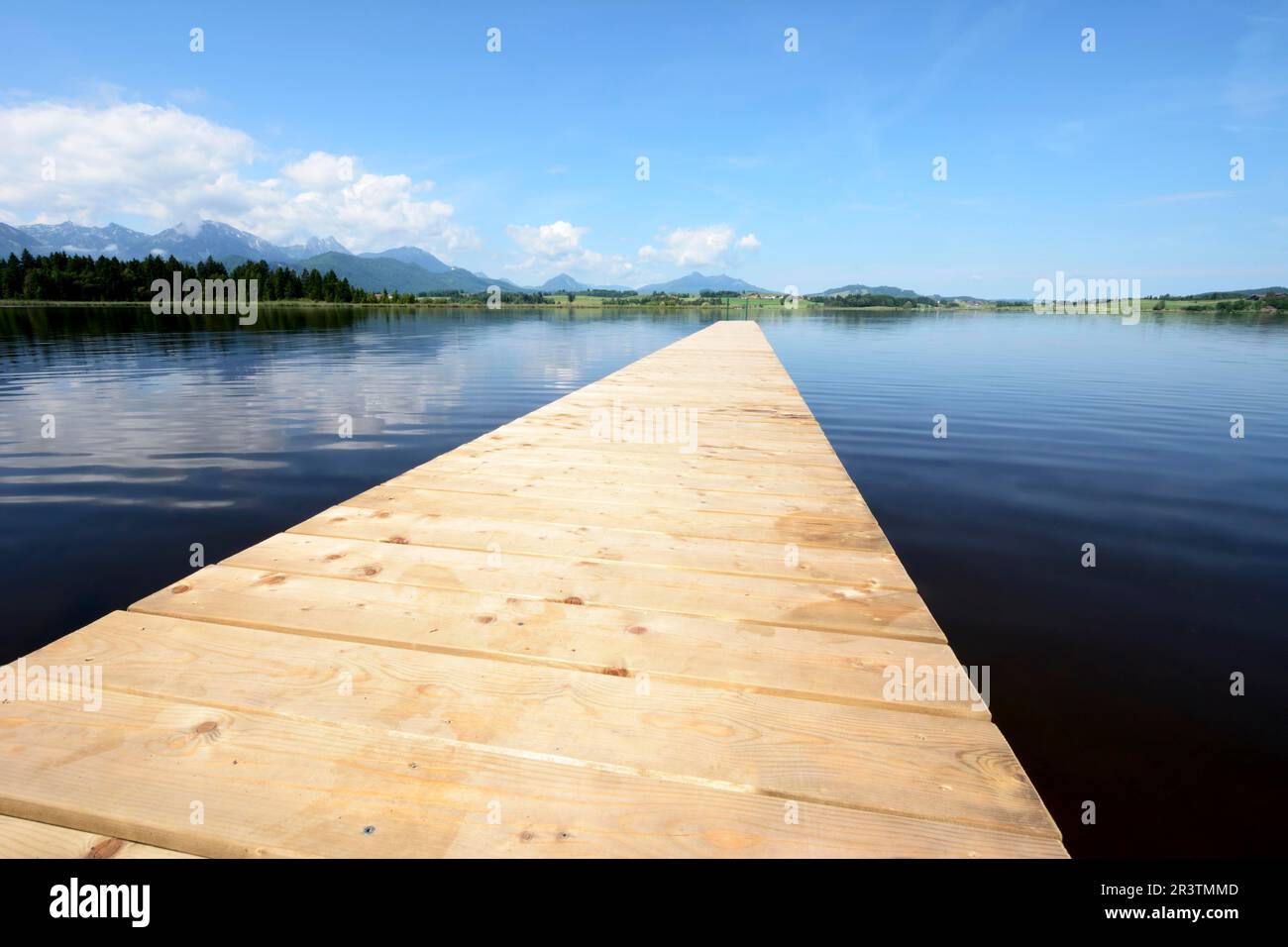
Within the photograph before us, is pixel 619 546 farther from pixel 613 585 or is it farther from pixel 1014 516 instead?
pixel 1014 516

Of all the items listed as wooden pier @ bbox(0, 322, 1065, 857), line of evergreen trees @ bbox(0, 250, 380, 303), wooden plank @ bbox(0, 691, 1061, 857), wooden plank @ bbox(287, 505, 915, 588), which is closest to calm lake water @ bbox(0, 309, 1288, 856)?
wooden plank @ bbox(287, 505, 915, 588)

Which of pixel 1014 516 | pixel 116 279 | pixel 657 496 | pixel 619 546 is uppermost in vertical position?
pixel 116 279

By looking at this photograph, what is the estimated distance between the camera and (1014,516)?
654cm

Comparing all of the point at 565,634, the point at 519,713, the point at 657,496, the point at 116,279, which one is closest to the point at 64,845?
the point at 519,713

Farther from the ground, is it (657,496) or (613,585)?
(657,496)

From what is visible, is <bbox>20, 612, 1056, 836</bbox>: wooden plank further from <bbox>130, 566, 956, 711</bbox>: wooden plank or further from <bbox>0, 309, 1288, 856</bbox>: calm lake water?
<bbox>0, 309, 1288, 856</bbox>: calm lake water

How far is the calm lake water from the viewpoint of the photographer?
3.09 meters

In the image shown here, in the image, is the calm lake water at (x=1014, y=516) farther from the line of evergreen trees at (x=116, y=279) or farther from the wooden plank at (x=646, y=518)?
the line of evergreen trees at (x=116, y=279)

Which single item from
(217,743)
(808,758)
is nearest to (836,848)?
(808,758)

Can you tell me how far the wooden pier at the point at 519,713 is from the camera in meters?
1.54

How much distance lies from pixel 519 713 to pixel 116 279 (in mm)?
134603

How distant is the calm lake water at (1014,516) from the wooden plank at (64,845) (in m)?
3.38

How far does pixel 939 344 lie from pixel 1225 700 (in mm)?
33262
